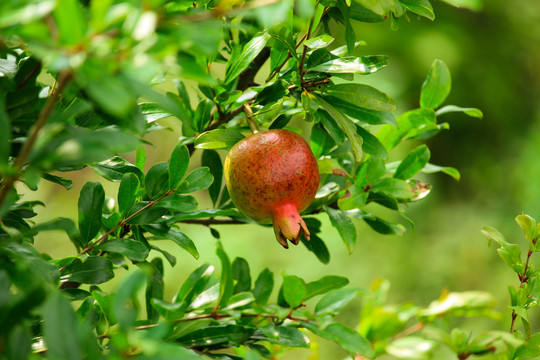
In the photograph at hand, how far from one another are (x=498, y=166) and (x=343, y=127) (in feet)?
7.05

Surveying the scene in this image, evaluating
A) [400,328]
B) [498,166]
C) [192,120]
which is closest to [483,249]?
[498,166]

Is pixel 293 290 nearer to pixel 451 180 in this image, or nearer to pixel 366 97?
pixel 366 97

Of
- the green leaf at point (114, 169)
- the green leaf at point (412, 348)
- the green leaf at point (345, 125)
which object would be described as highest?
Result: the green leaf at point (345, 125)

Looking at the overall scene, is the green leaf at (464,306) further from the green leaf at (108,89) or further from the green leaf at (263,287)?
the green leaf at (108,89)

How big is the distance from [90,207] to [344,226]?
0.93 feet

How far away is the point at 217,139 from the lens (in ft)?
1.88

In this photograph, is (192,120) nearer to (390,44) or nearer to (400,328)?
(400,328)

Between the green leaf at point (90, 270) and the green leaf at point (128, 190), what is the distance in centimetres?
6

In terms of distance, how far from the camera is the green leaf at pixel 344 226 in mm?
609

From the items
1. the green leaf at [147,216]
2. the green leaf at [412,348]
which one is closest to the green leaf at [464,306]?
the green leaf at [412,348]

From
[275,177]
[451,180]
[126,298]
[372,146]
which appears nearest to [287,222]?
[275,177]

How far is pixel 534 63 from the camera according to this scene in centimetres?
254

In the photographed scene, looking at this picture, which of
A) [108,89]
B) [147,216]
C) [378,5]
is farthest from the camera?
[147,216]

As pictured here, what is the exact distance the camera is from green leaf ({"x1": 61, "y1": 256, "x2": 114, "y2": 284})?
51 centimetres
